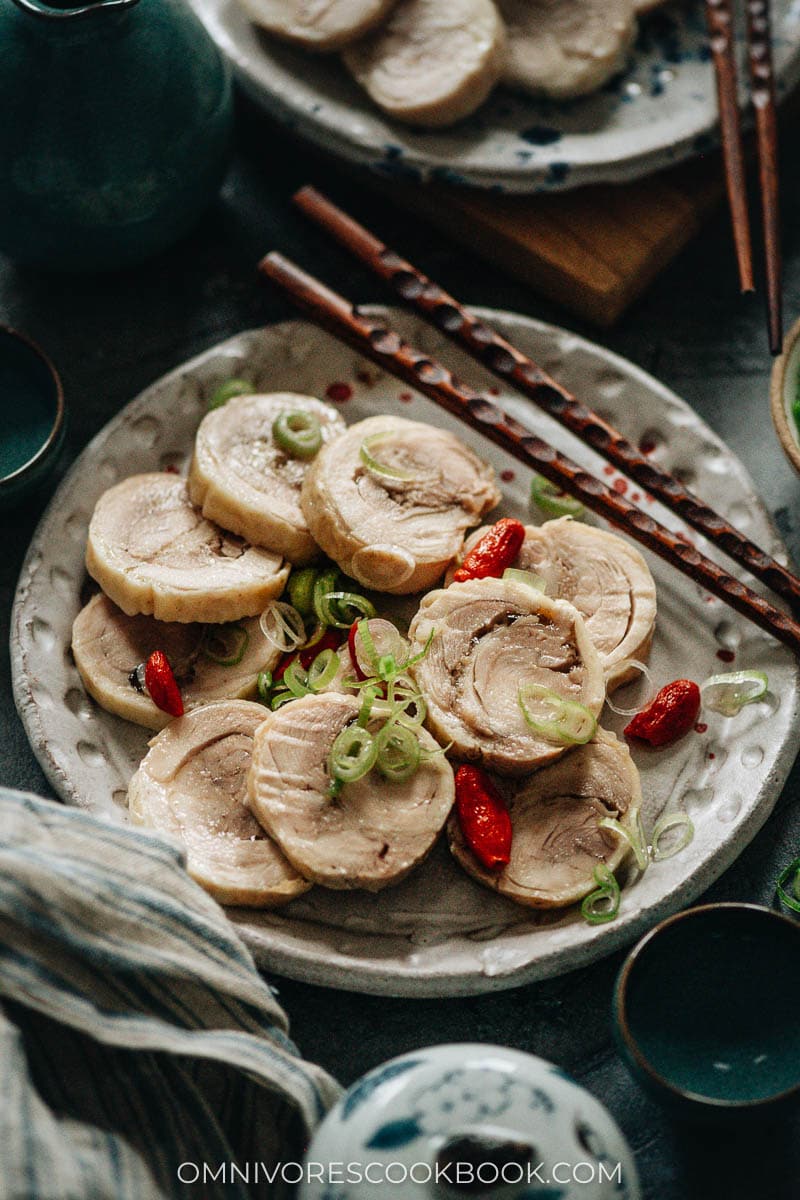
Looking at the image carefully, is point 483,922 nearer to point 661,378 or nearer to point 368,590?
point 368,590

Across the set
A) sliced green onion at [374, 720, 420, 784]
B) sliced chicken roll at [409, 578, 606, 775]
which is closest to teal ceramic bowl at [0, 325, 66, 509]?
sliced chicken roll at [409, 578, 606, 775]

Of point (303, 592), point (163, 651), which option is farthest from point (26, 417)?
point (303, 592)

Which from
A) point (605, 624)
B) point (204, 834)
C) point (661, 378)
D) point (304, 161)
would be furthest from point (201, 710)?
point (304, 161)

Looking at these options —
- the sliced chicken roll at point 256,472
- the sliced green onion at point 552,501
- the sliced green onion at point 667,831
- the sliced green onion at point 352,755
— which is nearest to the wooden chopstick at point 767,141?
the sliced green onion at point 552,501

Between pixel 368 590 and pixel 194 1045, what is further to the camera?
pixel 368 590

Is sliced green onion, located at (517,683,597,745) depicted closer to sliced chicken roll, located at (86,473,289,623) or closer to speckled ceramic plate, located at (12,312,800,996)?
speckled ceramic plate, located at (12,312,800,996)
